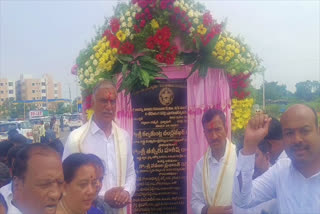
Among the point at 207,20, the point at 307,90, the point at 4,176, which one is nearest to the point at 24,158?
the point at 4,176

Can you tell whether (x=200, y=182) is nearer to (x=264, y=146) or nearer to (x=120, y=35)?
(x=264, y=146)

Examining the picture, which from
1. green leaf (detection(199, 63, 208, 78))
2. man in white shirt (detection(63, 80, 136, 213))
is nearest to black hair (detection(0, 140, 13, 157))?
man in white shirt (detection(63, 80, 136, 213))

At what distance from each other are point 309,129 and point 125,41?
2.70 m

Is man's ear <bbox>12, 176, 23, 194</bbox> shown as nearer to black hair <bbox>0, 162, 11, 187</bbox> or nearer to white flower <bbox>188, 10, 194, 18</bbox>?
black hair <bbox>0, 162, 11, 187</bbox>

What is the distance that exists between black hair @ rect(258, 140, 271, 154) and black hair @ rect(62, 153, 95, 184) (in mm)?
1552

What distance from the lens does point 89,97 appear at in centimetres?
459

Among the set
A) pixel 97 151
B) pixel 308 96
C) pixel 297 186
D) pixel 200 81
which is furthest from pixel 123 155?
pixel 308 96

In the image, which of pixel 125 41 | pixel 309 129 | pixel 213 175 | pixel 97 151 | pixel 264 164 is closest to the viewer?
pixel 309 129

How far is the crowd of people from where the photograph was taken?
2.20 meters

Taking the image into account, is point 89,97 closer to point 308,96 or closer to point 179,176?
point 179,176

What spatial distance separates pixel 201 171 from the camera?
12.4ft

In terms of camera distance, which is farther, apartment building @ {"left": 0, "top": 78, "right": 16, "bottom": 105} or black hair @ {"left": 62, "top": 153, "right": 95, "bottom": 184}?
apartment building @ {"left": 0, "top": 78, "right": 16, "bottom": 105}

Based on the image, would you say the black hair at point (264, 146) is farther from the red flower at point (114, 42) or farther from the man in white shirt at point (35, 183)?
the red flower at point (114, 42)

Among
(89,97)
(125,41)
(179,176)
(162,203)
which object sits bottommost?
(162,203)
